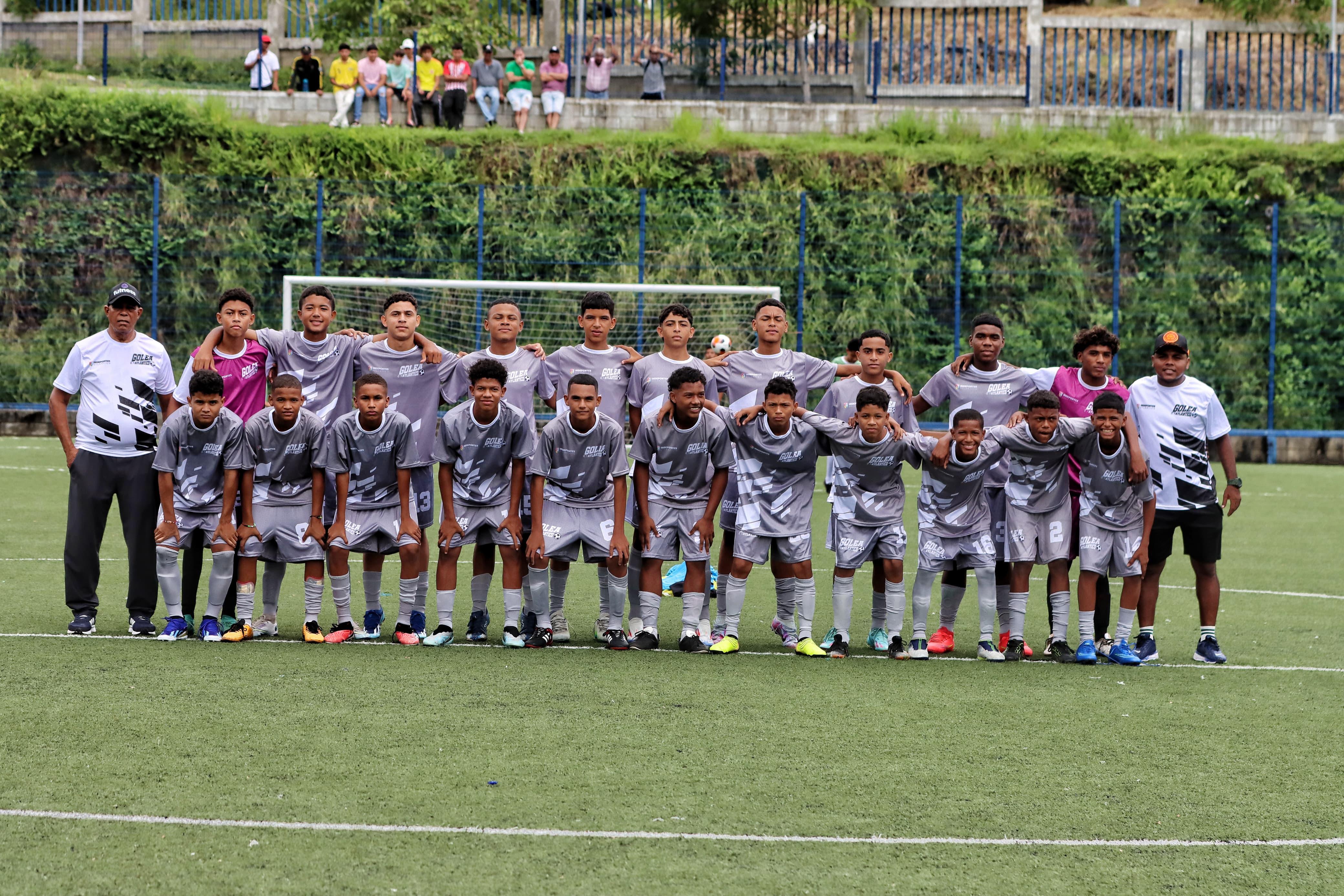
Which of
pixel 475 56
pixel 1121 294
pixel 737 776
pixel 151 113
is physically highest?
pixel 475 56

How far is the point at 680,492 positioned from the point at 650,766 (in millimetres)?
2652

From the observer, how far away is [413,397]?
27.3 feet

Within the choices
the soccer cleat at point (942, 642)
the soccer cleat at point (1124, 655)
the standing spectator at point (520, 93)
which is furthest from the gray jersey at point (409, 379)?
the standing spectator at point (520, 93)

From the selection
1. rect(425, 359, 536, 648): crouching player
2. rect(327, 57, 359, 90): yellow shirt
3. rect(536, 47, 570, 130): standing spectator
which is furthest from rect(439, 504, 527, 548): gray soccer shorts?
rect(327, 57, 359, 90): yellow shirt

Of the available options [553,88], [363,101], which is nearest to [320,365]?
[363,101]

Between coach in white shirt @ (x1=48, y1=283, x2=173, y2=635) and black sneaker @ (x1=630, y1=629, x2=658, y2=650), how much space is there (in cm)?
250

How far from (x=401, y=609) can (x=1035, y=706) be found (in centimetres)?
334

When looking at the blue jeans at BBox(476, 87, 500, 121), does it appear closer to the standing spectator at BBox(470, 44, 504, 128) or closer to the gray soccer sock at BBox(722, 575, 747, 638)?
the standing spectator at BBox(470, 44, 504, 128)

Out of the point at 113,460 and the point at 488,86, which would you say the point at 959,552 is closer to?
the point at 113,460

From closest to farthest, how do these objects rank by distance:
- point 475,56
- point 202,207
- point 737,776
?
point 737,776 < point 202,207 < point 475,56

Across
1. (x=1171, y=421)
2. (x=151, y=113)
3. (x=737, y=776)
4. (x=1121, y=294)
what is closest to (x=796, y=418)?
(x=1171, y=421)

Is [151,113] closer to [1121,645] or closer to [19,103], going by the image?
[19,103]

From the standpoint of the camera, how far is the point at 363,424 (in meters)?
7.78

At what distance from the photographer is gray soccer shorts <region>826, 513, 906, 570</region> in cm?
776
